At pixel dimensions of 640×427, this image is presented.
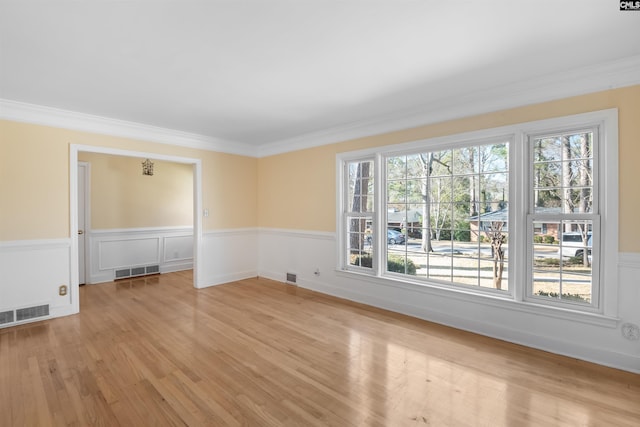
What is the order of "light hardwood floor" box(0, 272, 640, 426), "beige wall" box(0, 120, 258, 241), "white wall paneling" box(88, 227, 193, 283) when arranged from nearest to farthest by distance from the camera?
"light hardwood floor" box(0, 272, 640, 426)
"beige wall" box(0, 120, 258, 241)
"white wall paneling" box(88, 227, 193, 283)

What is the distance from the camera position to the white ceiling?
6.14 ft

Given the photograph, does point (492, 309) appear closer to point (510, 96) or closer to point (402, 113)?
point (510, 96)

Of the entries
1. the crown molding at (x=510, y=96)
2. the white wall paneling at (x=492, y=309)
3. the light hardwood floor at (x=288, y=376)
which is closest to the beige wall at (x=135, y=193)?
the light hardwood floor at (x=288, y=376)

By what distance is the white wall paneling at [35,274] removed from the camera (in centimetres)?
348

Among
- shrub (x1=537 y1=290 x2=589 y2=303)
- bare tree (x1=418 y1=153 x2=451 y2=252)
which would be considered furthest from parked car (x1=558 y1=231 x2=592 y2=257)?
bare tree (x1=418 y1=153 x2=451 y2=252)

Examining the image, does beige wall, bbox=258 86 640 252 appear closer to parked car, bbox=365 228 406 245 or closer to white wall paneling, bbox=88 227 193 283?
parked car, bbox=365 228 406 245

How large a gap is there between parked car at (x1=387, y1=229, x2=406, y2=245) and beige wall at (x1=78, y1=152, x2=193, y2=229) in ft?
15.8

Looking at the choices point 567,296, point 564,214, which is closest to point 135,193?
point 564,214

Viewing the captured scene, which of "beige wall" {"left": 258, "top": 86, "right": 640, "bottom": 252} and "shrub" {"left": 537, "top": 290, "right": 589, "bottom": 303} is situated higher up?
"beige wall" {"left": 258, "top": 86, "right": 640, "bottom": 252}

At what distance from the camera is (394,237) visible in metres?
4.14

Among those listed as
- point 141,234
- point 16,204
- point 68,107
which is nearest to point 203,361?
point 16,204

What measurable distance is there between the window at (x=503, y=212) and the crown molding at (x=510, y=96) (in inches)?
9.8

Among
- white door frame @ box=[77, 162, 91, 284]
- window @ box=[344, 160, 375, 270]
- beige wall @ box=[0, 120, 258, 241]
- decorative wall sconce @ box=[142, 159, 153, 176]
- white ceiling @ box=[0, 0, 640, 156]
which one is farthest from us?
decorative wall sconce @ box=[142, 159, 153, 176]

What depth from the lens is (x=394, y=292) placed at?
3.99 metres
